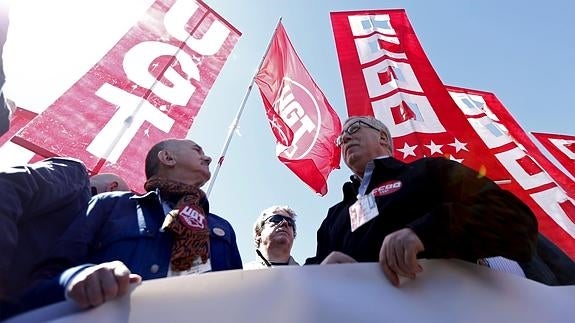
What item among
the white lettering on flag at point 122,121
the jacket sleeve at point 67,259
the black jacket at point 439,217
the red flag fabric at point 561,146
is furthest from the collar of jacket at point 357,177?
the red flag fabric at point 561,146

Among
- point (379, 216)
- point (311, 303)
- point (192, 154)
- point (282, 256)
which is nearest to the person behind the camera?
point (311, 303)

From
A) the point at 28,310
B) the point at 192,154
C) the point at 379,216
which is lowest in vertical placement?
the point at 28,310

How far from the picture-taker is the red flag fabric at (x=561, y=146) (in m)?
6.85

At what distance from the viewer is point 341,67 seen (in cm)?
641

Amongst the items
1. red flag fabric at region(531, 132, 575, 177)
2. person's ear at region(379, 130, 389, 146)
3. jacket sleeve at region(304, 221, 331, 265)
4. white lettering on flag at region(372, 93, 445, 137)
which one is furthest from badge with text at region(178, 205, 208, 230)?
red flag fabric at region(531, 132, 575, 177)

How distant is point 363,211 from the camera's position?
187 cm

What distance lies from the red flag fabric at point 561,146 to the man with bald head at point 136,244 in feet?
19.8

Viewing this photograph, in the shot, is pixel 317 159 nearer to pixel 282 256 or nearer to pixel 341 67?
pixel 341 67

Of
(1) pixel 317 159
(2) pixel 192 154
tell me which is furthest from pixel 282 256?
(1) pixel 317 159

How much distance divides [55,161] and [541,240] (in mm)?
1767

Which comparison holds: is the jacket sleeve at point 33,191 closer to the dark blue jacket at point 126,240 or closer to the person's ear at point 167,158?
the dark blue jacket at point 126,240

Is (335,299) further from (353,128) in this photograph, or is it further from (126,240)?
(353,128)

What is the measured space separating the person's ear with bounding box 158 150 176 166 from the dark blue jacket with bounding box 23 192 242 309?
1.41 feet

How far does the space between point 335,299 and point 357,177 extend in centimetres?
107
